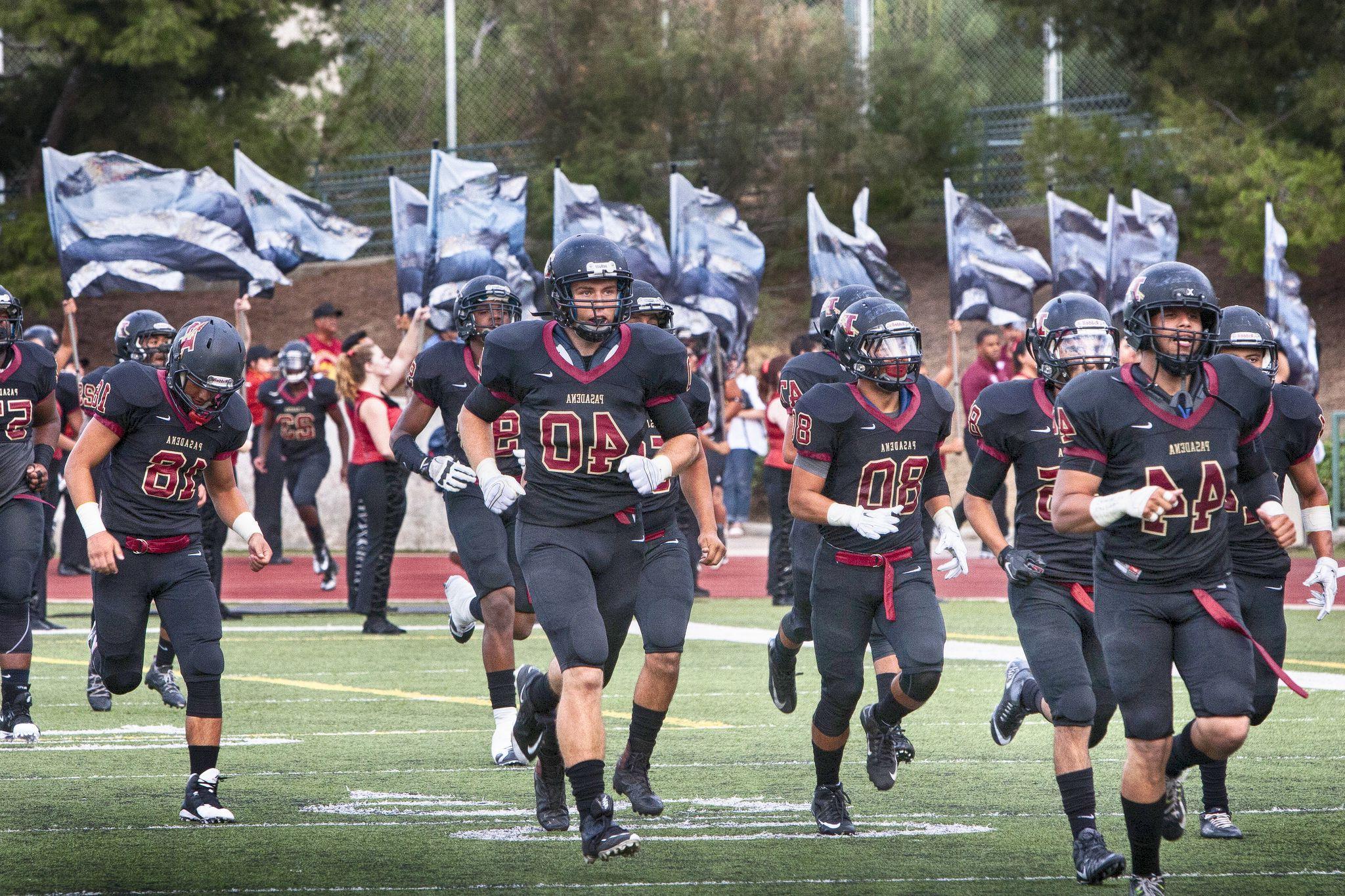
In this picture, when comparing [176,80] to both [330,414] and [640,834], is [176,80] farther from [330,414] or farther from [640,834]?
[640,834]

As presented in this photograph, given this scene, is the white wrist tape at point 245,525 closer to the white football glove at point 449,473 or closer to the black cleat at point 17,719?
the white football glove at point 449,473

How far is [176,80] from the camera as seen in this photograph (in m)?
27.3

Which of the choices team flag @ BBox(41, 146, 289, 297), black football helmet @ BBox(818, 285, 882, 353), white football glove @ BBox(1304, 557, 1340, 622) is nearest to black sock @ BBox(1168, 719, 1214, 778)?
white football glove @ BBox(1304, 557, 1340, 622)

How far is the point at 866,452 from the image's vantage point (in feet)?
22.5

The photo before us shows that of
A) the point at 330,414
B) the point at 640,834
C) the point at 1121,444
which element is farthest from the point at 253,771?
the point at 330,414

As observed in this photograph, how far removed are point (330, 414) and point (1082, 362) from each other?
10.2 m

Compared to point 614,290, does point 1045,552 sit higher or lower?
lower

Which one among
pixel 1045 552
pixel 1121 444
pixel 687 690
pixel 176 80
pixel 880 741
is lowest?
pixel 687 690

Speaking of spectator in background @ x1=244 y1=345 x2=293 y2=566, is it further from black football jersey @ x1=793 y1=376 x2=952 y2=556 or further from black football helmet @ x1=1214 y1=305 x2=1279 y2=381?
black football helmet @ x1=1214 y1=305 x2=1279 y2=381

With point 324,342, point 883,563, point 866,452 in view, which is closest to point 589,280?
point 866,452

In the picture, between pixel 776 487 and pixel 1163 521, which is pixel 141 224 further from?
pixel 1163 521

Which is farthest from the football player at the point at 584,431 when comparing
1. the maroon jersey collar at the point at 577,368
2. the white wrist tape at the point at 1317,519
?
the white wrist tape at the point at 1317,519

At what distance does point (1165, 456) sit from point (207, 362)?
348 centimetres

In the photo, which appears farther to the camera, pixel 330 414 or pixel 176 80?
pixel 176 80
